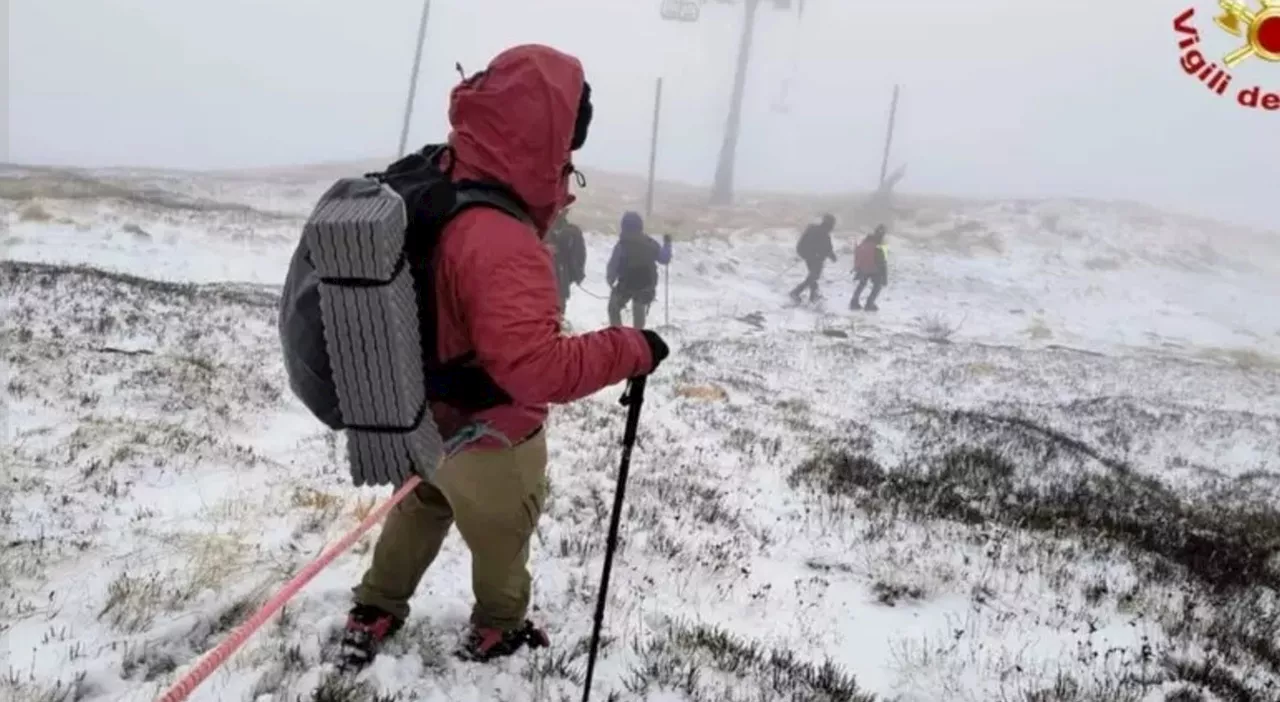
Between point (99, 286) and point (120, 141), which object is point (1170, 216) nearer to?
point (99, 286)

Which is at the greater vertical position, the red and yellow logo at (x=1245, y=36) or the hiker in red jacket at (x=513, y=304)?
the red and yellow logo at (x=1245, y=36)

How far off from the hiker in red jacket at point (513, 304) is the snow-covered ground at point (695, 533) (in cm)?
87

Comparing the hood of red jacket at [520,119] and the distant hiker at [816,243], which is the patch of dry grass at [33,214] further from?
the hood of red jacket at [520,119]

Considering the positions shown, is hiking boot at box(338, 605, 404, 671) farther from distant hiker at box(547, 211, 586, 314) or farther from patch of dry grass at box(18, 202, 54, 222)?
patch of dry grass at box(18, 202, 54, 222)

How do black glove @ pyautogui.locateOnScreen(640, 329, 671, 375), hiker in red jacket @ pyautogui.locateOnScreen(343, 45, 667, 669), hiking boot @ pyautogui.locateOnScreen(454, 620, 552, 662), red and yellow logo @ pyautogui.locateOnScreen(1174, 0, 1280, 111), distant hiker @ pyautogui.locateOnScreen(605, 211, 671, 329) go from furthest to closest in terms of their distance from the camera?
distant hiker @ pyautogui.locateOnScreen(605, 211, 671, 329), red and yellow logo @ pyautogui.locateOnScreen(1174, 0, 1280, 111), hiking boot @ pyautogui.locateOnScreen(454, 620, 552, 662), black glove @ pyautogui.locateOnScreen(640, 329, 671, 375), hiker in red jacket @ pyautogui.locateOnScreen(343, 45, 667, 669)

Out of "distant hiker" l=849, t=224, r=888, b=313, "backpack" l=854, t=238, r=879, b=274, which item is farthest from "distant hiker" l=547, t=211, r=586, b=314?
"backpack" l=854, t=238, r=879, b=274

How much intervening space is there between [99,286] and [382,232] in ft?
35.2

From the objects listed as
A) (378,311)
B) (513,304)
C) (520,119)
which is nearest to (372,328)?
(378,311)

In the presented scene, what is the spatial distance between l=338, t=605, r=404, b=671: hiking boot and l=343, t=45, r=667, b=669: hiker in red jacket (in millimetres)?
587

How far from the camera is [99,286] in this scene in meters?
11.2

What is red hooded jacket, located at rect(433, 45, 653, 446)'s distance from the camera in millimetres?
2639

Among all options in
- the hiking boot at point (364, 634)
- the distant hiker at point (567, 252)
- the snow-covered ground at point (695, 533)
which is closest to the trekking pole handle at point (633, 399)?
the snow-covered ground at point (695, 533)

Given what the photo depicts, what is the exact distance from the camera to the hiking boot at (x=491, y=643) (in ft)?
11.9

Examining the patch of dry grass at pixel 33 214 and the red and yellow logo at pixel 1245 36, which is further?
the patch of dry grass at pixel 33 214
